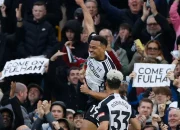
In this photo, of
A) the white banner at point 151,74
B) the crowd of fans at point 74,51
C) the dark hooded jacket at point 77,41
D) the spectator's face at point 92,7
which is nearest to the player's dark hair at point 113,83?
the crowd of fans at point 74,51

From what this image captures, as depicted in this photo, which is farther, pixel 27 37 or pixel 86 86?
pixel 27 37

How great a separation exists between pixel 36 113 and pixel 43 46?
2.80 metres

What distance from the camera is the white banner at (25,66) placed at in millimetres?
22547

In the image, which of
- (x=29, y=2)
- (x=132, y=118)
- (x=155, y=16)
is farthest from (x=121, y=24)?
(x=132, y=118)

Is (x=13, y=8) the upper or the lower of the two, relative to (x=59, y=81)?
upper

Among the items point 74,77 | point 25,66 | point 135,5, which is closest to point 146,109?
point 74,77

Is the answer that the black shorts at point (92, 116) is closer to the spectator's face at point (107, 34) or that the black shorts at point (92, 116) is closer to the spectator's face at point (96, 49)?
the spectator's face at point (96, 49)

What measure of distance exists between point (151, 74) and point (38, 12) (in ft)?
11.1

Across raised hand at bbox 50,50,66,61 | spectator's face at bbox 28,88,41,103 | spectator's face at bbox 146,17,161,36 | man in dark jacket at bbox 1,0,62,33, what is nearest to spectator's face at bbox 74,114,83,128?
spectator's face at bbox 28,88,41,103

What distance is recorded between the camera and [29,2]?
24844 mm

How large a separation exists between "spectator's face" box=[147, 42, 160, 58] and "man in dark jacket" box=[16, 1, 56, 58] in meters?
2.36

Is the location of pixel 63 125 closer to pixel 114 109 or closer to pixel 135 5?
pixel 114 109

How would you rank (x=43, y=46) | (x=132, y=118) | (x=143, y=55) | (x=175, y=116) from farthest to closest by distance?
(x=43, y=46) < (x=143, y=55) < (x=175, y=116) < (x=132, y=118)

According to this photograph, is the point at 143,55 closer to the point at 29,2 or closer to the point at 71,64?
the point at 71,64
